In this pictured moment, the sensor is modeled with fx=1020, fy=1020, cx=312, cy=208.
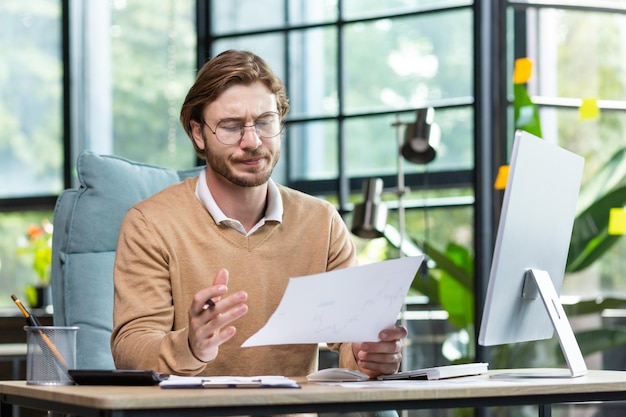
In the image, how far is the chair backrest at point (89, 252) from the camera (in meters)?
2.32

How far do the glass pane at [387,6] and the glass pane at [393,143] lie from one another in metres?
0.42

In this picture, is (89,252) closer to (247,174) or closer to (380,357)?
(247,174)

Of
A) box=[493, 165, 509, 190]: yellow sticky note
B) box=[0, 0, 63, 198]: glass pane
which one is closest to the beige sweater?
box=[493, 165, 509, 190]: yellow sticky note

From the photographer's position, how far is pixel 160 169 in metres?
2.51

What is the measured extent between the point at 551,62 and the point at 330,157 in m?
0.99

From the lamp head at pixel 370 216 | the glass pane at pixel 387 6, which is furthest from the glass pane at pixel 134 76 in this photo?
the lamp head at pixel 370 216

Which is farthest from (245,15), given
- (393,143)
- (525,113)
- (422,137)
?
(525,113)

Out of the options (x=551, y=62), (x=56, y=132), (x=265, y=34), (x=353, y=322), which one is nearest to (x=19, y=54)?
(x=56, y=132)

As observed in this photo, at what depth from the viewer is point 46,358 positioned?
156 centimetres

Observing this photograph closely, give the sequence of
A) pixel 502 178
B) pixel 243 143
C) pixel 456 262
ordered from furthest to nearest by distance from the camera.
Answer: pixel 456 262, pixel 502 178, pixel 243 143

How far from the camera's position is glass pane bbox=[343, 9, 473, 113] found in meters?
3.93

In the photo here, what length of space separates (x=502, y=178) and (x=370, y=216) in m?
0.50

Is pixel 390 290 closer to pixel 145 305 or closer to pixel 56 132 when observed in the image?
pixel 145 305

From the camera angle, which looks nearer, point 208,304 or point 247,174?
point 208,304
